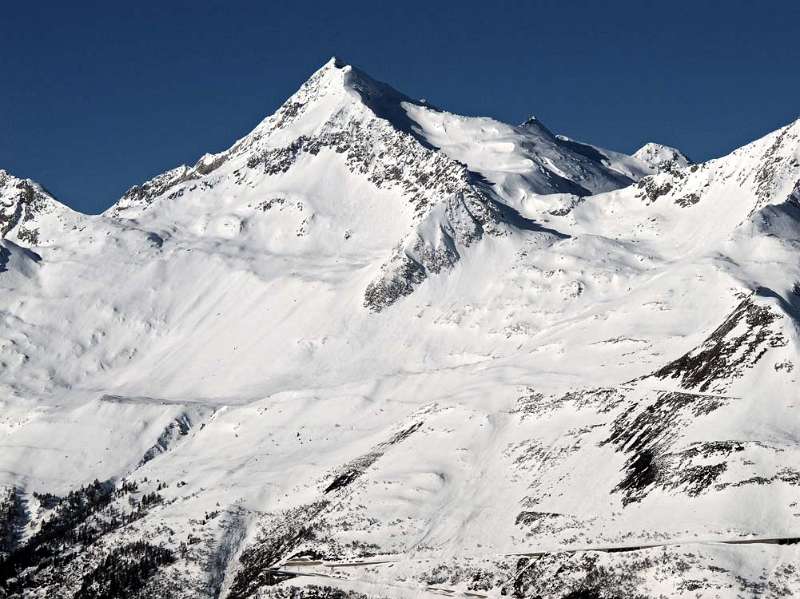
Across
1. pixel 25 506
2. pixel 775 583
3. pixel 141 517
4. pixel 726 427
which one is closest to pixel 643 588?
pixel 775 583

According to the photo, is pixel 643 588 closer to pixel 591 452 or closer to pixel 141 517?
pixel 591 452

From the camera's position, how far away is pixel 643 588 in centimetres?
9212

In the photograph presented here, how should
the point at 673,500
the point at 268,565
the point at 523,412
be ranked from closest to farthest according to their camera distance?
1. the point at 673,500
2. the point at 268,565
3. the point at 523,412

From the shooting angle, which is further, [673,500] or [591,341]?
[591,341]

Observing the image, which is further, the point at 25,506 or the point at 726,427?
the point at 25,506

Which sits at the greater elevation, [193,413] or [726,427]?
[193,413]

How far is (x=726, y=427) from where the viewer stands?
11481 centimetres

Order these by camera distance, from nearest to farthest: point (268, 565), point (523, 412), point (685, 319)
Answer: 1. point (268, 565)
2. point (523, 412)
3. point (685, 319)

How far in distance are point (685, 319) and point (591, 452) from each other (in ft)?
165

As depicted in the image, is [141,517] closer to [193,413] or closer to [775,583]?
[193,413]

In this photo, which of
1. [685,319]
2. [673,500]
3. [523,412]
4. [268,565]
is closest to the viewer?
[673,500]

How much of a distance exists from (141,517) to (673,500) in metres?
76.7

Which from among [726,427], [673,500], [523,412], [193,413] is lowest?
[673,500]

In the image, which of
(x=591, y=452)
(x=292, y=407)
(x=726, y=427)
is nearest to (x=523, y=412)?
A: (x=591, y=452)
